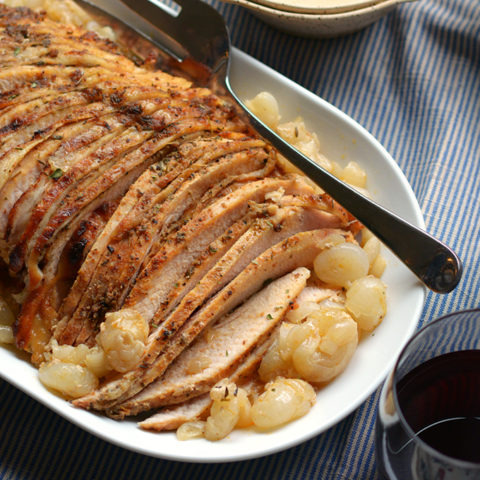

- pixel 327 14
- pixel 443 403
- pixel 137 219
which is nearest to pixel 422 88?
pixel 327 14

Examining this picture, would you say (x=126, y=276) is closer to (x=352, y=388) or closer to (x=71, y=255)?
(x=71, y=255)

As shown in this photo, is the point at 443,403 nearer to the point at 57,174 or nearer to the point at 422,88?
the point at 57,174

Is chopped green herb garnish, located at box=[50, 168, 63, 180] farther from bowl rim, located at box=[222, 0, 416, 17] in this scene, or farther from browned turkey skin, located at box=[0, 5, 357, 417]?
bowl rim, located at box=[222, 0, 416, 17]

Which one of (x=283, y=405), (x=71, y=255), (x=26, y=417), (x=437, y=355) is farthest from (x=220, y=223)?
(x=26, y=417)

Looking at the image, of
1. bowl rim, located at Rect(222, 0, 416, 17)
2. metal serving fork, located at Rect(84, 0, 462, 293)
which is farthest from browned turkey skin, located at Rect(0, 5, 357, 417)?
bowl rim, located at Rect(222, 0, 416, 17)

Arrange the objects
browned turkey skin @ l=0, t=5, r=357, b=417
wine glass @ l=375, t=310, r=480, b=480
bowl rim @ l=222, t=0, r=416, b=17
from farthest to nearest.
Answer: bowl rim @ l=222, t=0, r=416, b=17
browned turkey skin @ l=0, t=5, r=357, b=417
wine glass @ l=375, t=310, r=480, b=480
